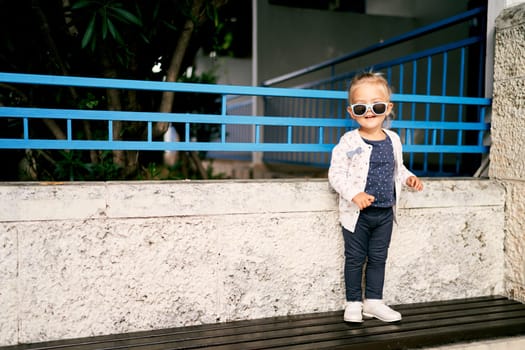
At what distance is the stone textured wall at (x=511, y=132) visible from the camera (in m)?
2.80

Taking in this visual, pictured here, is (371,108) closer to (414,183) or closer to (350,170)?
(350,170)

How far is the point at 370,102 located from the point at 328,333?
45.6 inches

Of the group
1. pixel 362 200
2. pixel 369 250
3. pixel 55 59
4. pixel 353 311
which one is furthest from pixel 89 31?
pixel 353 311

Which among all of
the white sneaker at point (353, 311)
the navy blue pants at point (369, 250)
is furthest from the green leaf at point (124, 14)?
the white sneaker at point (353, 311)

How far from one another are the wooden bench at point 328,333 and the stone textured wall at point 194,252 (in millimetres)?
77

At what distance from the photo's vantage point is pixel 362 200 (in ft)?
7.63

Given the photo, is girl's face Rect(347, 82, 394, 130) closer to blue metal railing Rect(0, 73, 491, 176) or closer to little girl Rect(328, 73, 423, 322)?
little girl Rect(328, 73, 423, 322)

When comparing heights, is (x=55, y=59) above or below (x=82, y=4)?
below

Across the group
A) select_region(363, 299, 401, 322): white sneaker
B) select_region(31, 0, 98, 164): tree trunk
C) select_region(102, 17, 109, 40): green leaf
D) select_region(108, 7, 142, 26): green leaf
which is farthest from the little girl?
select_region(31, 0, 98, 164): tree trunk

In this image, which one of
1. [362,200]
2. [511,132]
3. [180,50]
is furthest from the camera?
[180,50]

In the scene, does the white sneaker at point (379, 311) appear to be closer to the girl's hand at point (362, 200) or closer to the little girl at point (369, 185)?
the little girl at point (369, 185)

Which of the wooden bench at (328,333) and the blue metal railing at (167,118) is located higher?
the blue metal railing at (167,118)

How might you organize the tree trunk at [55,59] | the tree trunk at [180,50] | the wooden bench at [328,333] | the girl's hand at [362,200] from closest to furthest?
the wooden bench at [328,333] → the girl's hand at [362,200] → the tree trunk at [55,59] → the tree trunk at [180,50]

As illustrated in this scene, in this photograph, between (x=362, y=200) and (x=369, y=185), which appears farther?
(x=369, y=185)
